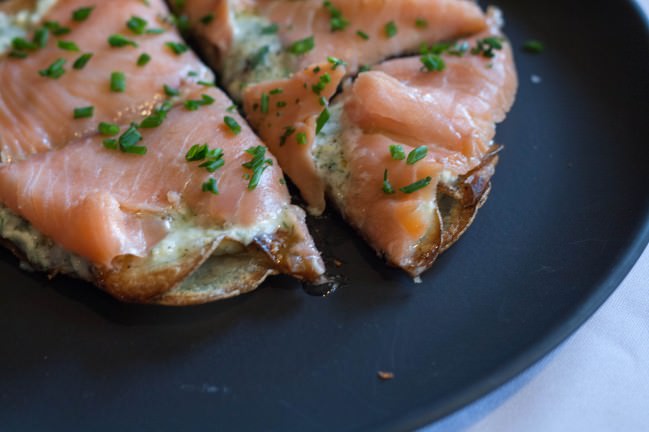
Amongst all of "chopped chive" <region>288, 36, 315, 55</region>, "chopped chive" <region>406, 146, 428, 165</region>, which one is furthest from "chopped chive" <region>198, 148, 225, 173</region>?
"chopped chive" <region>288, 36, 315, 55</region>

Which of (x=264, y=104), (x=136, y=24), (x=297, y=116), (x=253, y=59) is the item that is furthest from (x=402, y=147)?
(x=136, y=24)

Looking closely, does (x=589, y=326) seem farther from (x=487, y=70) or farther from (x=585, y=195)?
(x=487, y=70)

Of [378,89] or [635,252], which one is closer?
[635,252]

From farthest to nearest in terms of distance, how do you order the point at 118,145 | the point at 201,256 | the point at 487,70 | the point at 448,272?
the point at 487,70 < the point at 118,145 < the point at 448,272 < the point at 201,256

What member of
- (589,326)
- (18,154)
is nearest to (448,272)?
(589,326)

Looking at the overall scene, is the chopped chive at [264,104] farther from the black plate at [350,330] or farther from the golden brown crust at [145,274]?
the golden brown crust at [145,274]

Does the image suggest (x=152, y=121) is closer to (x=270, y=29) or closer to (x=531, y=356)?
(x=270, y=29)

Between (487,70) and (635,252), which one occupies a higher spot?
(487,70)
